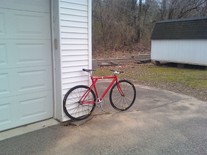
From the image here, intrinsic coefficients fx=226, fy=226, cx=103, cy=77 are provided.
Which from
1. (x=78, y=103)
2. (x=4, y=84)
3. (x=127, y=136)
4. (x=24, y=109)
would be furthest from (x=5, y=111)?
(x=127, y=136)

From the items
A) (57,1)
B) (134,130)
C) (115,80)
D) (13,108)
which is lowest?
(134,130)

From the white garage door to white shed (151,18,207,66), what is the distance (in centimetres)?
926

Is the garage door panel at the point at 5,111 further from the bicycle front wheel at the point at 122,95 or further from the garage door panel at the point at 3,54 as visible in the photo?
the bicycle front wheel at the point at 122,95

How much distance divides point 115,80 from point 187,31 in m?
8.57

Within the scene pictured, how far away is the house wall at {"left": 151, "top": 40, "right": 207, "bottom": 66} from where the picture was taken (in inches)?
438

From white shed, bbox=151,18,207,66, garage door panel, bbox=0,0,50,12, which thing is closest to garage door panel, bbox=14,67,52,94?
garage door panel, bbox=0,0,50,12

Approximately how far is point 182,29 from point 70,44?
9.59m

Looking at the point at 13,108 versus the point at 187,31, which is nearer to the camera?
the point at 13,108

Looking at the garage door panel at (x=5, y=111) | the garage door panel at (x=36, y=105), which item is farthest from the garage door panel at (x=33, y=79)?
the garage door panel at (x=5, y=111)

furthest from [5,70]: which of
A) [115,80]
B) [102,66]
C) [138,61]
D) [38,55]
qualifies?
[138,61]

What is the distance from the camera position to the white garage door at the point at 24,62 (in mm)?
3363

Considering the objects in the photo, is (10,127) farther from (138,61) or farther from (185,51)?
(138,61)

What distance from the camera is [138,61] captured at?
46.0 ft

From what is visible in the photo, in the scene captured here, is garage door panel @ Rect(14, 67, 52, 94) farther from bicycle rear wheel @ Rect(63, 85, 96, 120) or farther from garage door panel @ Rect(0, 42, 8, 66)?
bicycle rear wheel @ Rect(63, 85, 96, 120)
